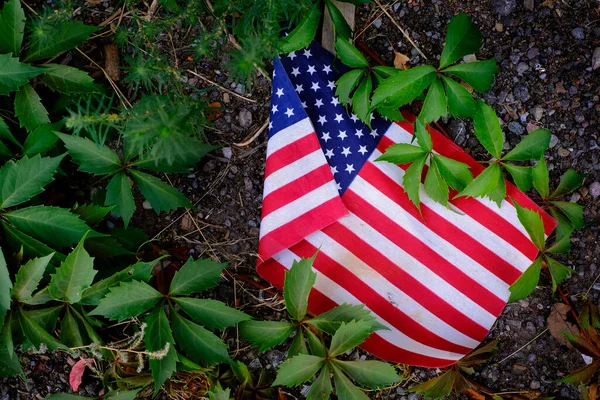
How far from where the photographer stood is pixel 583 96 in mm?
2107

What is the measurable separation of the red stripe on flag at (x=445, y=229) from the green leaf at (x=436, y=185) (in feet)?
0.38

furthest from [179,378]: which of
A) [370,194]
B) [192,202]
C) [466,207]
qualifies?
[466,207]

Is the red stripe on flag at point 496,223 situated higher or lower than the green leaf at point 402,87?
lower

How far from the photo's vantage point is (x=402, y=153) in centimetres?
188

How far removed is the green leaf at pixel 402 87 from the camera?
1.81 m

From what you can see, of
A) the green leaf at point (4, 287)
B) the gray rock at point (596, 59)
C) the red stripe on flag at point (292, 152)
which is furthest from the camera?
the gray rock at point (596, 59)

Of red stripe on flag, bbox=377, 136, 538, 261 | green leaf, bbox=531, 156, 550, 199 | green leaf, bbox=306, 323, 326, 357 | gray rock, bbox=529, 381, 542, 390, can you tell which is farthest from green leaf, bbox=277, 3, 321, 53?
A: gray rock, bbox=529, 381, 542, 390

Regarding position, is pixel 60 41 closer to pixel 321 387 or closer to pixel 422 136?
pixel 422 136

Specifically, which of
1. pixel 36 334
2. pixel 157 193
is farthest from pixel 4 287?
pixel 157 193

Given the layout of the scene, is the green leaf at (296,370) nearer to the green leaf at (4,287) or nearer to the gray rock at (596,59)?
the green leaf at (4,287)

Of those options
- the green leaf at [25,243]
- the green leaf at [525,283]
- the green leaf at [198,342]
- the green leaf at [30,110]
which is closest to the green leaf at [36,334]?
the green leaf at [25,243]

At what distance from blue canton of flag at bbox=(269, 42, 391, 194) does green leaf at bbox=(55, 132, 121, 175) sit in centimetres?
77

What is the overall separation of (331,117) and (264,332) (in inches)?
35.1

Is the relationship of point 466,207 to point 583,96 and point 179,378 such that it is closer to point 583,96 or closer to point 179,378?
point 583,96
